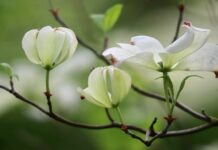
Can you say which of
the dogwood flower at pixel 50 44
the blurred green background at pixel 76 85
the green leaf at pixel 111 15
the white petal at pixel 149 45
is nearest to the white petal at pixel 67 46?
the dogwood flower at pixel 50 44

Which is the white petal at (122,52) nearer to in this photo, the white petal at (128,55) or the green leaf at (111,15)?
the white petal at (128,55)

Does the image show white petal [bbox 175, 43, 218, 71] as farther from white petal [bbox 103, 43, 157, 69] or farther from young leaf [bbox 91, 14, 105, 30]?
young leaf [bbox 91, 14, 105, 30]

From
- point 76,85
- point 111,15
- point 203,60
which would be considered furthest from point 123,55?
point 76,85

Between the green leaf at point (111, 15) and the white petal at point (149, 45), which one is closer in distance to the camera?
the white petal at point (149, 45)

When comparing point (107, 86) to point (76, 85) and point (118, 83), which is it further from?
point (76, 85)

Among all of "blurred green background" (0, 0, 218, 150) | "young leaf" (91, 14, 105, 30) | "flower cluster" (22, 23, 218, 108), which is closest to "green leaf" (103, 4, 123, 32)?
"young leaf" (91, 14, 105, 30)
